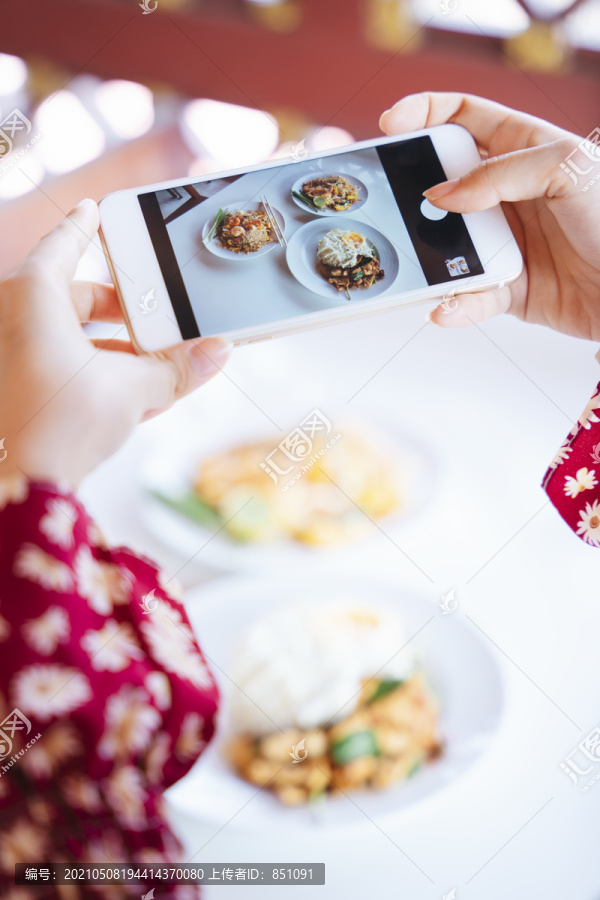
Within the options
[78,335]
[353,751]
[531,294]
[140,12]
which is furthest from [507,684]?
[140,12]

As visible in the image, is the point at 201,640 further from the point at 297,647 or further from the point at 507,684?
the point at 507,684

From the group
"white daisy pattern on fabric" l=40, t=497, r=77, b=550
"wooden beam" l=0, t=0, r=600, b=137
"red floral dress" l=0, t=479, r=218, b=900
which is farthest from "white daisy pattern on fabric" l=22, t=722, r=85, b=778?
"wooden beam" l=0, t=0, r=600, b=137

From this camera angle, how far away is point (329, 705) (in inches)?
28.4

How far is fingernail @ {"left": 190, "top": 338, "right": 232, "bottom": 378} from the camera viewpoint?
573mm

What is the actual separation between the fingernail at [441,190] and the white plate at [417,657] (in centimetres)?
44

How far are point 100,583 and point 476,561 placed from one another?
557 millimetres

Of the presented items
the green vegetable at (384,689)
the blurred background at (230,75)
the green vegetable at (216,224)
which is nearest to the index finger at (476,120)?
the green vegetable at (216,224)

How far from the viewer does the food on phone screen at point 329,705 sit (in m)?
0.69

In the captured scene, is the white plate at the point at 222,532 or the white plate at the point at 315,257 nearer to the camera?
the white plate at the point at 315,257

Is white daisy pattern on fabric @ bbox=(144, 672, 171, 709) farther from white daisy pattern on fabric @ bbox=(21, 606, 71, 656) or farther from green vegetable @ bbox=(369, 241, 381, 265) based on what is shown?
green vegetable @ bbox=(369, 241, 381, 265)

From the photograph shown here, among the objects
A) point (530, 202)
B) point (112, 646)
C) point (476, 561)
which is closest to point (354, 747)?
point (476, 561)

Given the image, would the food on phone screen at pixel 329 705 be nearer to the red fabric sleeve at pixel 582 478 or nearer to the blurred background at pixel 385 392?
the blurred background at pixel 385 392

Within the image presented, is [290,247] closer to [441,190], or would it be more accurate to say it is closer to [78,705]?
[441,190]

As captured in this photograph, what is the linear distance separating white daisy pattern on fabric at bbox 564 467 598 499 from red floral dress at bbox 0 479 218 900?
42 centimetres
